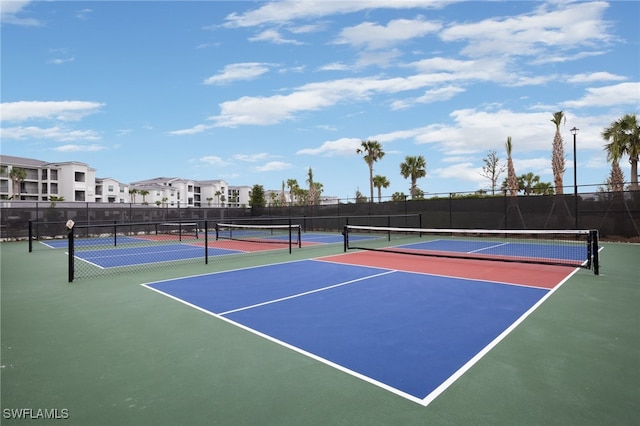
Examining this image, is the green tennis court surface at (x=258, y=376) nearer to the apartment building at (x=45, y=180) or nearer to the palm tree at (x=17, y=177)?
the palm tree at (x=17, y=177)

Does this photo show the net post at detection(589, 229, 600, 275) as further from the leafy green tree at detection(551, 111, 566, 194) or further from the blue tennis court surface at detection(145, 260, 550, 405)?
the leafy green tree at detection(551, 111, 566, 194)

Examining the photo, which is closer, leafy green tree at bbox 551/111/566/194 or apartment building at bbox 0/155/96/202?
leafy green tree at bbox 551/111/566/194

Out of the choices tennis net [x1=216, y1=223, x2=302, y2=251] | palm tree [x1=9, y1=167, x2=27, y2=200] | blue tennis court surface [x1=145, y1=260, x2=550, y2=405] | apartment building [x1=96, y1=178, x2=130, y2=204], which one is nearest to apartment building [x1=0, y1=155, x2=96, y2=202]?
palm tree [x1=9, y1=167, x2=27, y2=200]

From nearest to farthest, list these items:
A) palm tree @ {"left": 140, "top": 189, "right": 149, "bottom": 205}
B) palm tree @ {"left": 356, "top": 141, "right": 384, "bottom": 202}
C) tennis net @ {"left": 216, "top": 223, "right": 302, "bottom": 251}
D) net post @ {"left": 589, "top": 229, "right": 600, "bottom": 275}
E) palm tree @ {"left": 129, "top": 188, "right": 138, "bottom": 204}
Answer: net post @ {"left": 589, "top": 229, "right": 600, "bottom": 275}, tennis net @ {"left": 216, "top": 223, "right": 302, "bottom": 251}, palm tree @ {"left": 356, "top": 141, "right": 384, "bottom": 202}, palm tree @ {"left": 129, "top": 188, "right": 138, "bottom": 204}, palm tree @ {"left": 140, "top": 189, "right": 149, "bottom": 205}

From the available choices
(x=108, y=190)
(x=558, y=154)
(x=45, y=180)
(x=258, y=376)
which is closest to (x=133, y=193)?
(x=108, y=190)

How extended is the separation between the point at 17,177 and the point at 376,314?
6781cm

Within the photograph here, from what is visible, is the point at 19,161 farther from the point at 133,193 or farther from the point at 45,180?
the point at 133,193

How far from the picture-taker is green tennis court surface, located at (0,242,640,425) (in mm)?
2814

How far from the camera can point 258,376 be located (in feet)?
11.4

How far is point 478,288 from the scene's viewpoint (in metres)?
7.08

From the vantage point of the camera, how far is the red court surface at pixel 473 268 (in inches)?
314

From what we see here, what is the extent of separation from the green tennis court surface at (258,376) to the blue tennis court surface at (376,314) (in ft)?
0.78

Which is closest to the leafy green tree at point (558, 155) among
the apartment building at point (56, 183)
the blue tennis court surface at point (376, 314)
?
the blue tennis court surface at point (376, 314)

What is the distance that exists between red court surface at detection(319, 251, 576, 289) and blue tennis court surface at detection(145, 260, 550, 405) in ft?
1.94
